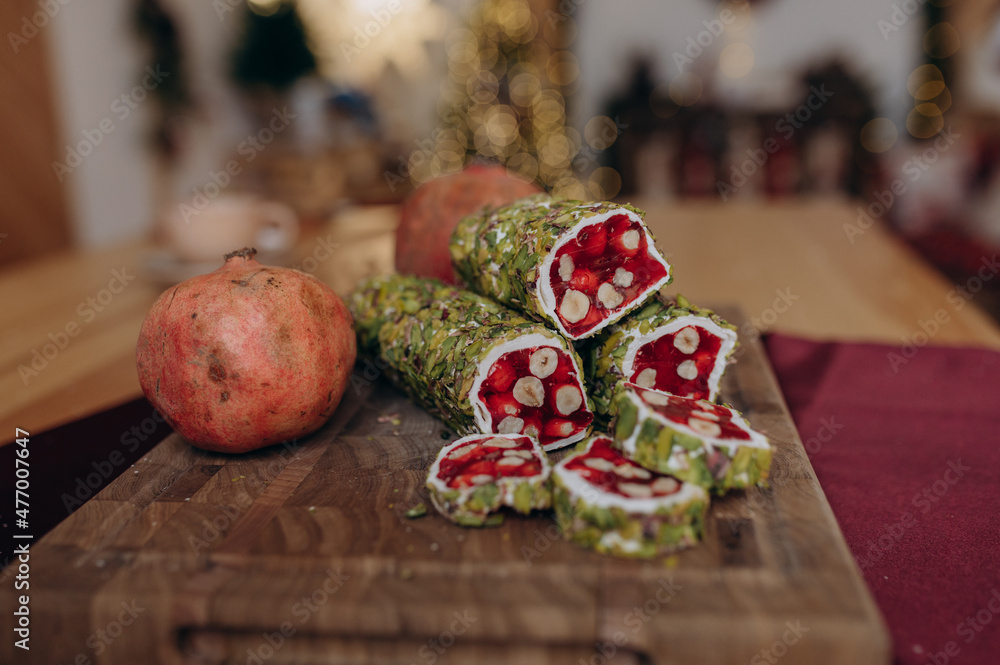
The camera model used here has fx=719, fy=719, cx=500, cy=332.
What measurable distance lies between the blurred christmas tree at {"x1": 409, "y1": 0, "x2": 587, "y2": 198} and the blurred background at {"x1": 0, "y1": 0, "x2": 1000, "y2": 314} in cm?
2

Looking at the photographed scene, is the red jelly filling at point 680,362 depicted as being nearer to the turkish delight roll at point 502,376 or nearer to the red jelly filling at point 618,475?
the turkish delight roll at point 502,376

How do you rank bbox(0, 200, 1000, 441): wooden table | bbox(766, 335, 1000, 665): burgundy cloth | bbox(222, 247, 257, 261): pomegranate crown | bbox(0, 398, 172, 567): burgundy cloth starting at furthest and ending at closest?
bbox(0, 200, 1000, 441): wooden table, bbox(222, 247, 257, 261): pomegranate crown, bbox(0, 398, 172, 567): burgundy cloth, bbox(766, 335, 1000, 665): burgundy cloth

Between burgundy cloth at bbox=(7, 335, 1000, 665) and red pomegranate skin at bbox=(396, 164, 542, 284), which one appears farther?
red pomegranate skin at bbox=(396, 164, 542, 284)

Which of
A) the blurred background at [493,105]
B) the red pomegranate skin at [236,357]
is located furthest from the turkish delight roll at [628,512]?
the blurred background at [493,105]

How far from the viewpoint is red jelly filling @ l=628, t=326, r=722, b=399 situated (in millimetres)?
1316

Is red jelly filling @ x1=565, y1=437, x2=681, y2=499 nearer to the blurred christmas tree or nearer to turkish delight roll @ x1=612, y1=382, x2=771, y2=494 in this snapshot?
turkish delight roll @ x1=612, y1=382, x2=771, y2=494

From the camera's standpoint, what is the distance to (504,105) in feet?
19.3

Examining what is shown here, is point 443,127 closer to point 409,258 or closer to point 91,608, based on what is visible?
point 409,258

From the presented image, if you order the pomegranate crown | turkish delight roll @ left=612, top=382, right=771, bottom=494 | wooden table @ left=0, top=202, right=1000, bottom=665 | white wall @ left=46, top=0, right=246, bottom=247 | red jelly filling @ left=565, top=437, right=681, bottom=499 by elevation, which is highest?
the pomegranate crown

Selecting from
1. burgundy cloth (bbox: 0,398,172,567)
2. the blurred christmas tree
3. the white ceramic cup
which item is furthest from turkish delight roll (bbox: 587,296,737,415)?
the blurred christmas tree

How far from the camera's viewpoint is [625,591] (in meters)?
0.90

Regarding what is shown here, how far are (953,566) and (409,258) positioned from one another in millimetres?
1312

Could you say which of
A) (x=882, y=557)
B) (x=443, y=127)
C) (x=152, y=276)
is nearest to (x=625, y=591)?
(x=882, y=557)

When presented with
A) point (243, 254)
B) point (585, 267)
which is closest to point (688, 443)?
point (585, 267)
